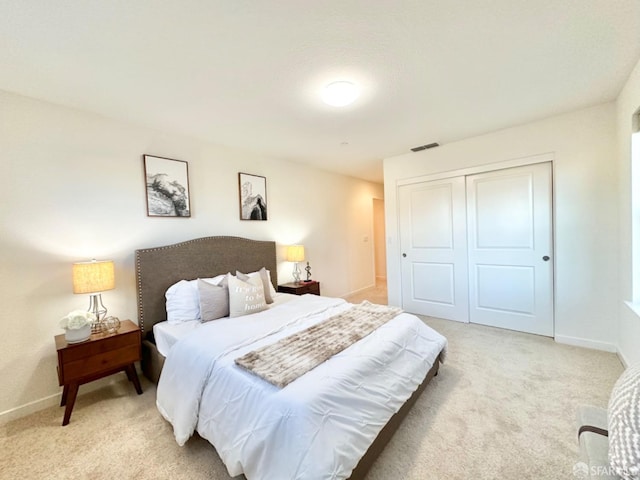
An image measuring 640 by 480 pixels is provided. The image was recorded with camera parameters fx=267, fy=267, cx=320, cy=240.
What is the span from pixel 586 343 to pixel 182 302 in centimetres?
413

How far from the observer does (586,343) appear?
110 inches

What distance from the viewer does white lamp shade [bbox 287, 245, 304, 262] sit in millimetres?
3898

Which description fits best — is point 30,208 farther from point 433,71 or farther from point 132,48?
point 433,71

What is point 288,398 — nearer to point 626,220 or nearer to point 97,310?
point 97,310

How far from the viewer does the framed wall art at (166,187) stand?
272cm

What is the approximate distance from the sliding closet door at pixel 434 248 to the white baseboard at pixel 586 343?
983mm

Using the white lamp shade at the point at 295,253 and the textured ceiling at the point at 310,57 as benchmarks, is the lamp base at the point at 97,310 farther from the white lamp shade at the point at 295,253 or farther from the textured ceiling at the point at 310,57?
the white lamp shade at the point at 295,253

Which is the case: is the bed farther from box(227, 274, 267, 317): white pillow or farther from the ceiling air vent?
the ceiling air vent

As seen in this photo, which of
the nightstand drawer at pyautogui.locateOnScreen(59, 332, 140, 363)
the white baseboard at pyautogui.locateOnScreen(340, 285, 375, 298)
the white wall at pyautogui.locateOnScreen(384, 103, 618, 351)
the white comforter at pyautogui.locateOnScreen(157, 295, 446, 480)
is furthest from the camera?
the white baseboard at pyautogui.locateOnScreen(340, 285, 375, 298)

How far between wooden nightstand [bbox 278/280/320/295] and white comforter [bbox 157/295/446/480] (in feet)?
4.71

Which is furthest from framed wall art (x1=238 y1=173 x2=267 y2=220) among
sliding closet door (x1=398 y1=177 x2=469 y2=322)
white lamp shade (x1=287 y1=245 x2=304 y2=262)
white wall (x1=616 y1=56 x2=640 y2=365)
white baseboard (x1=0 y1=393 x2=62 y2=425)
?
white wall (x1=616 y1=56 x2=640 y2=365)

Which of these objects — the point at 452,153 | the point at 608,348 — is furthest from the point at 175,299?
the point at 608,348

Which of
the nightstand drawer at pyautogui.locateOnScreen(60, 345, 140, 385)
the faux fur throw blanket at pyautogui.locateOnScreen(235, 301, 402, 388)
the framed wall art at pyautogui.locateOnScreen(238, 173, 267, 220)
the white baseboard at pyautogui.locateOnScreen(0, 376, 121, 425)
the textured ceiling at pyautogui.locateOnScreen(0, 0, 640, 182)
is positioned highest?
the textured ceiling at pyautogui.locateOnScreen(0, 0, 640, 182)

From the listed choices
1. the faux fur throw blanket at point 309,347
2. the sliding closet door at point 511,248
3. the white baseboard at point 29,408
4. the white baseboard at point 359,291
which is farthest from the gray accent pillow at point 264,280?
the sliding closet door at point 511,248
